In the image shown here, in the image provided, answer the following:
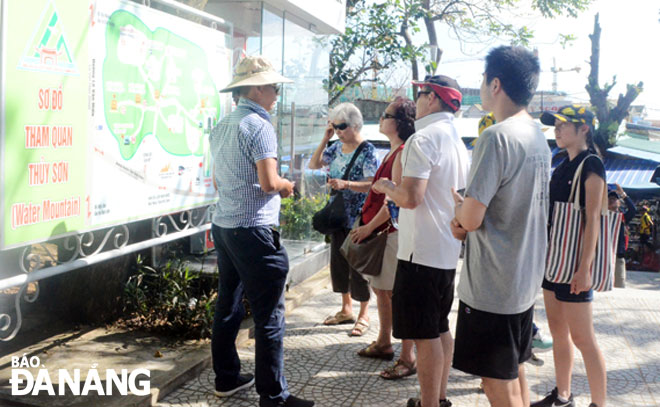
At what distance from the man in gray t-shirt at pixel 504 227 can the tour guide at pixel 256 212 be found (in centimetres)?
116

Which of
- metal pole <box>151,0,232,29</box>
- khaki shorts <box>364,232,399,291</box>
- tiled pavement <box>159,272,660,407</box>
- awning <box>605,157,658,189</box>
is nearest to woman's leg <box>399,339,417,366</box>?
tiled pavement <box>159,272,660,407</box>

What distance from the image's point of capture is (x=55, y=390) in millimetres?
3527

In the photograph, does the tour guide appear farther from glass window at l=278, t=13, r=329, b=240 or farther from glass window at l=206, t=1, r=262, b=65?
glass window at l=278, t=13, r=329, b=240

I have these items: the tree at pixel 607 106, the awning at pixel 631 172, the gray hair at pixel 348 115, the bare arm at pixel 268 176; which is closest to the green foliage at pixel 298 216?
the gray hair at pixel 348 115

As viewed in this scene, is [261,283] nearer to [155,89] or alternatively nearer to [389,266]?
[389,266]

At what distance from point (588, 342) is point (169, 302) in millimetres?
2923

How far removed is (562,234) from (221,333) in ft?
6.73

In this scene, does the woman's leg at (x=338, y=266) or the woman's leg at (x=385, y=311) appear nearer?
the woman's leg at (x=385, y=311)

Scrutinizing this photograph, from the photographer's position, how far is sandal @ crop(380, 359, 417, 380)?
13.4ft

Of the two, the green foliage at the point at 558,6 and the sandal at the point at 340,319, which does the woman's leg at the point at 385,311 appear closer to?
the sandal at the point at 340,319

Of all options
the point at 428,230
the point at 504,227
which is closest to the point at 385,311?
the point at 428,230

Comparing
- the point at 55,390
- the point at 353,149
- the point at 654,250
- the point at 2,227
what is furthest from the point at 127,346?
the point at 654,250

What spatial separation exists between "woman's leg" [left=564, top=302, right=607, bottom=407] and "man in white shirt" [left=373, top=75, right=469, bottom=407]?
2.30ft

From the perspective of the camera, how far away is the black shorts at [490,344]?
255 centimetres
